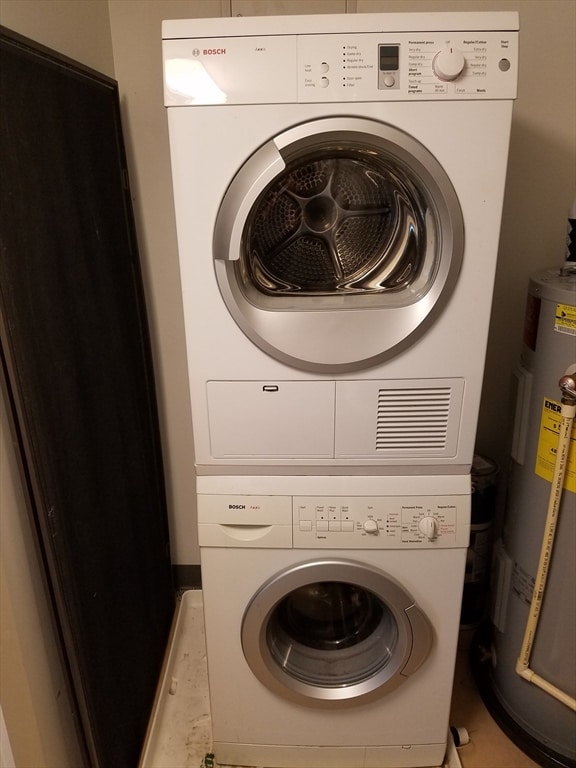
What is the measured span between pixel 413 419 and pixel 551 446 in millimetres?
346

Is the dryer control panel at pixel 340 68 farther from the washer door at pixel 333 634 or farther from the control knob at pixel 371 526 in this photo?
the washer door at pixel 333 634

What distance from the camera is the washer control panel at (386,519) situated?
1.21m

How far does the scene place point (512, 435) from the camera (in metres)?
1.42

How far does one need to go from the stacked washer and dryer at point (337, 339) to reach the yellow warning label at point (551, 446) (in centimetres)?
21

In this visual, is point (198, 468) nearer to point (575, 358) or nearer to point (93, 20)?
point (575, 358)

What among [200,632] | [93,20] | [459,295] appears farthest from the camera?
[200,632]

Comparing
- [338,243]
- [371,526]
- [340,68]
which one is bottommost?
[371,526]

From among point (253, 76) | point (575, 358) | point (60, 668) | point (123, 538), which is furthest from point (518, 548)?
point (253, 76)

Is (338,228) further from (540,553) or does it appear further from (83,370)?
(540,553)

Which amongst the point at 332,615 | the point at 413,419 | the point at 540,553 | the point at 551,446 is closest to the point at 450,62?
the point at 413,419

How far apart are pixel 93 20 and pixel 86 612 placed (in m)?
1.38

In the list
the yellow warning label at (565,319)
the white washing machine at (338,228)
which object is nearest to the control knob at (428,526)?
the white washing machine at (338,228)

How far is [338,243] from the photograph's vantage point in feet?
3.98

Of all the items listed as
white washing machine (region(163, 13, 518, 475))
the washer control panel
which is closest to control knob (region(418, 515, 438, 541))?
the washer control panel
